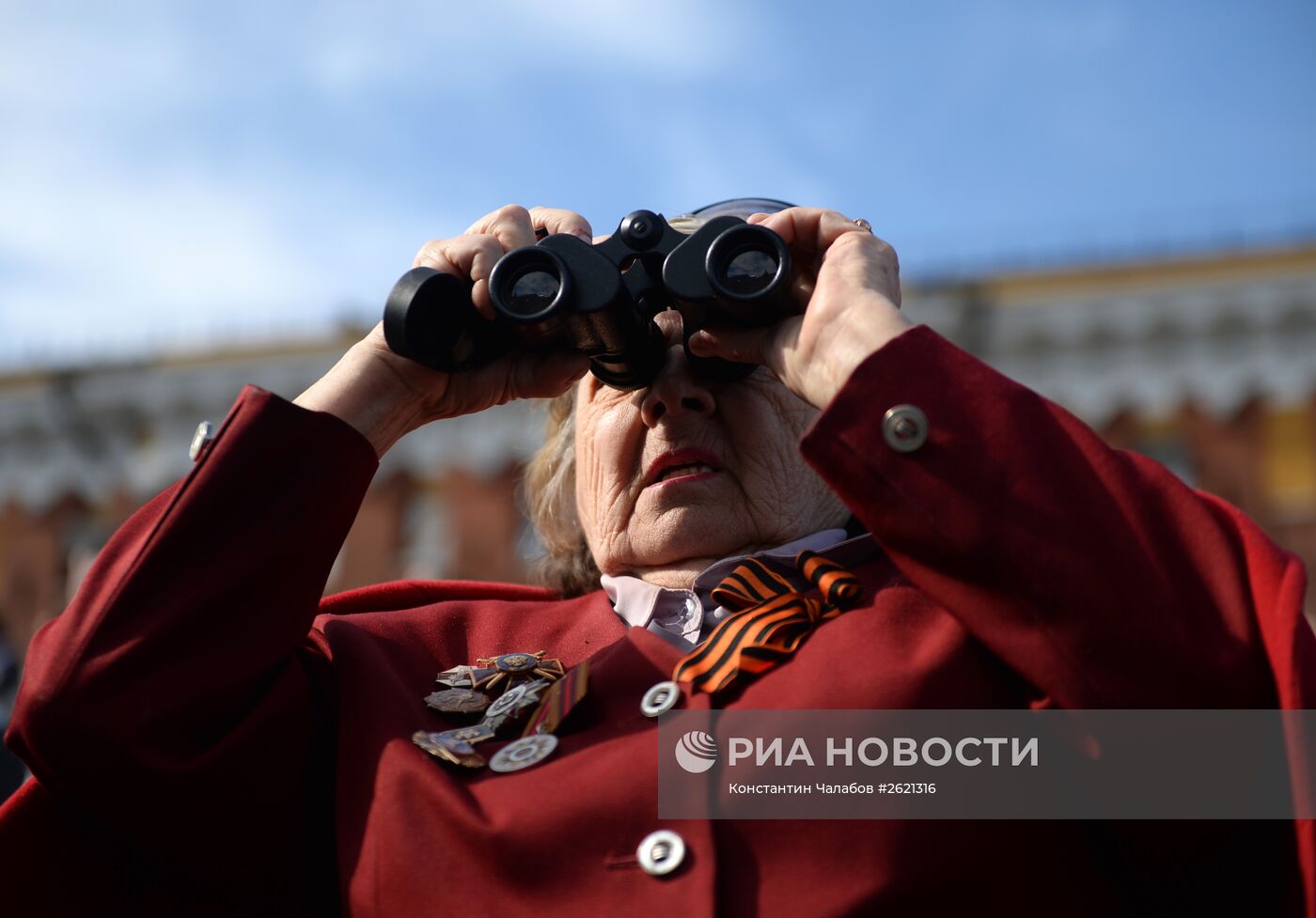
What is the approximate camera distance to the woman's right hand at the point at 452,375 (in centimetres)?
195

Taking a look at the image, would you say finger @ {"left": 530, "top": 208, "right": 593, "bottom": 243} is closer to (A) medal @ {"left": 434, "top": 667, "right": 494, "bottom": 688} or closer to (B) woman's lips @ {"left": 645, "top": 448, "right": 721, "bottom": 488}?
(B) woman's lips @ {"left": 645, "top": 448, "right": 721, "bottom": 488}

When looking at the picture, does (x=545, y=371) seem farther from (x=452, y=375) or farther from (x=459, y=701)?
(x=459, y=701)

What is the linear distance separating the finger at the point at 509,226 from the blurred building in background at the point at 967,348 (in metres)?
4.49

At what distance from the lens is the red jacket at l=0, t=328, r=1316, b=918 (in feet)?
5.00

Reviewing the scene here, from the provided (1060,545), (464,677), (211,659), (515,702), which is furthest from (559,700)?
(1060,545)

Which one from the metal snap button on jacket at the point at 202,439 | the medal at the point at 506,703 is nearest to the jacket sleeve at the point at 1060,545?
the medal at the point at 506,703

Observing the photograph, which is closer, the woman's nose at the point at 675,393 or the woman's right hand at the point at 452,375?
the woman's right hand at the point at 452,375

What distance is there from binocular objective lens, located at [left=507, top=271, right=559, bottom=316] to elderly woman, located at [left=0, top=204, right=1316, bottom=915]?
0.24 feet

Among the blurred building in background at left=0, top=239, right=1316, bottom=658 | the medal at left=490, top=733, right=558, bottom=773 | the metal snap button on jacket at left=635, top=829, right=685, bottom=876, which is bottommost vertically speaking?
the metal snap button on jacket at left=635, top=829, right=685, bottom=876

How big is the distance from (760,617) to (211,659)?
26.6 inches

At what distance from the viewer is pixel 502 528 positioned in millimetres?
6859

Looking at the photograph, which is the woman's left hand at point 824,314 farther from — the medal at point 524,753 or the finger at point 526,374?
the medal at point 524,753

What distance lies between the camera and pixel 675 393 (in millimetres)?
2148

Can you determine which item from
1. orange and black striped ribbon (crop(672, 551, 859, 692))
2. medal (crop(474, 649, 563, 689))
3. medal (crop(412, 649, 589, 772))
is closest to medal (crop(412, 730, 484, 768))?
medal (crop(412, 649, 589, 772))
